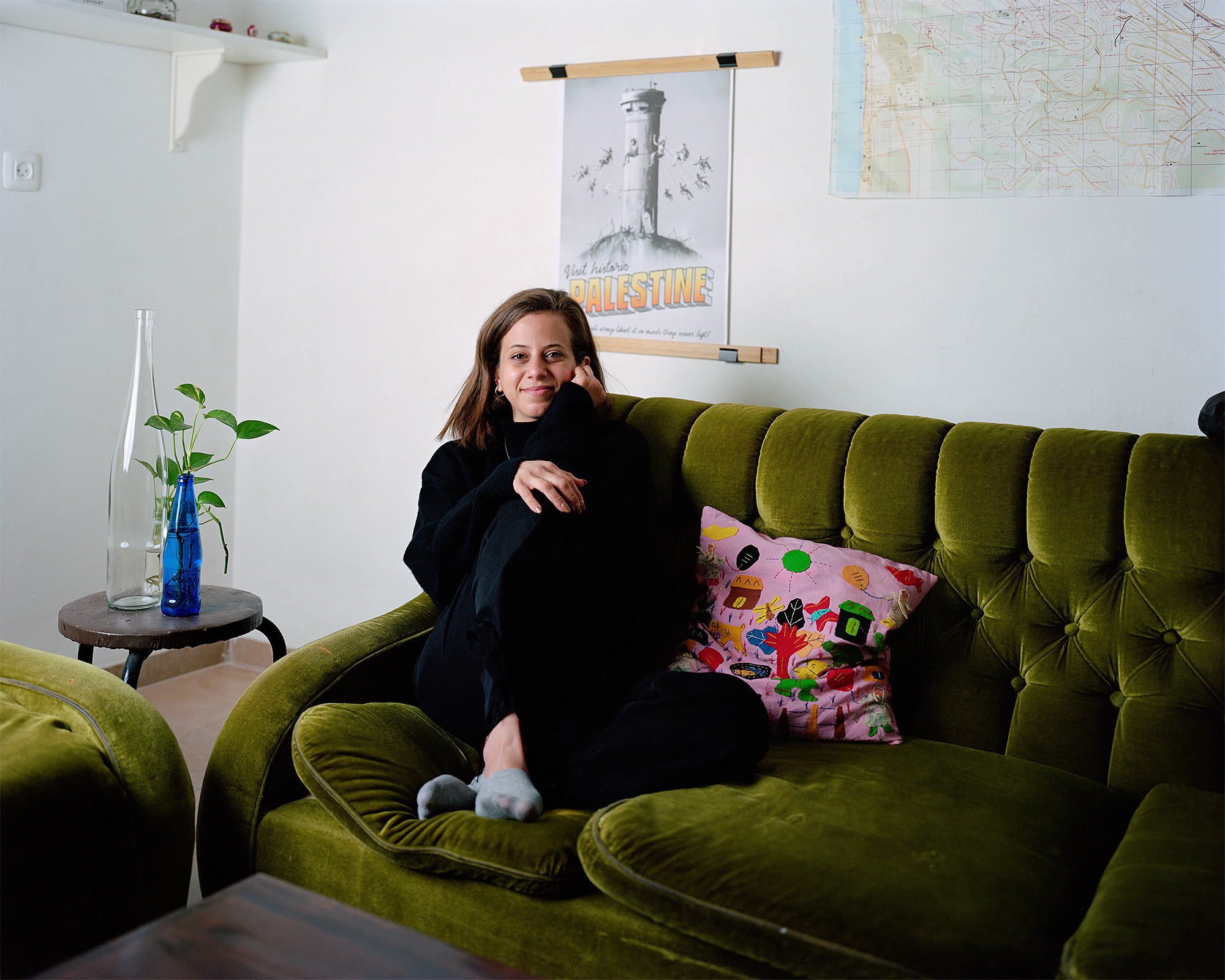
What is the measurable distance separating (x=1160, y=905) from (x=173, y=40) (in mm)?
2674

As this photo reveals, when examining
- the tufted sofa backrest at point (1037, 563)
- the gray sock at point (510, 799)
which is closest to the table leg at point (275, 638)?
the gray sock at point (510, 799)

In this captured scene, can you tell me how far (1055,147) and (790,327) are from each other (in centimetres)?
61

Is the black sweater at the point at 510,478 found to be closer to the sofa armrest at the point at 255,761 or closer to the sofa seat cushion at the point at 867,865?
the sofa armrest at the point at 255,761

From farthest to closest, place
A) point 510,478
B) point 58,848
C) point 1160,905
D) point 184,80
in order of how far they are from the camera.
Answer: point 184,80 < point 510,478 < point 58,848 < point 1160,905

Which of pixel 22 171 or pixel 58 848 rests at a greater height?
pixel 22 171

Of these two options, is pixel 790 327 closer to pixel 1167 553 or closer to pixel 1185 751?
pixel 1167 553

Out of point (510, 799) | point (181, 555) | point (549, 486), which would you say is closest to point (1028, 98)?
point (549, 486)

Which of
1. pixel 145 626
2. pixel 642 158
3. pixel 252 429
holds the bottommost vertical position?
pixel 145 626

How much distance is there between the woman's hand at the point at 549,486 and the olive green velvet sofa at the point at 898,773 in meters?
0.13

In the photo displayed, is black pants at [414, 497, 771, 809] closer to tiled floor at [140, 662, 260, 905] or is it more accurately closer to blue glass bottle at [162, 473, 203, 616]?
blue glass bottle at [162, 473, 203, 616]

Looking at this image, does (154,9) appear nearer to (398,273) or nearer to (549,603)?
(398,273)

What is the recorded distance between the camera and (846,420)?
6.00 ft

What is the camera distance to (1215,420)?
1.55 metres

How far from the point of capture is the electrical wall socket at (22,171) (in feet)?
7.79
